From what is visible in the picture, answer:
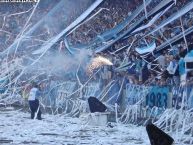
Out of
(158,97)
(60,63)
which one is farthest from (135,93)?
(60,63)

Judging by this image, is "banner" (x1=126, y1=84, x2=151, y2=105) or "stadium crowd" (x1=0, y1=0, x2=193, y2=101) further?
"banner" (x1=126, y1=84, x2=151, y2=105)

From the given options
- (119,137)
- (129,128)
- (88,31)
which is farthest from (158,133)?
(88,31)

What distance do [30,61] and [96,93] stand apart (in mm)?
4142

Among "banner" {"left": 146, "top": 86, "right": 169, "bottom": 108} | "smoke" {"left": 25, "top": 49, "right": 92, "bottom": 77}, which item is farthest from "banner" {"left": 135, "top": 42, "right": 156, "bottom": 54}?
"smoke" {"left": 25, "top": 49, "right": 92, "bottom": 77}

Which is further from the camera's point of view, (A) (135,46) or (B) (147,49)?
(A) (135,46)

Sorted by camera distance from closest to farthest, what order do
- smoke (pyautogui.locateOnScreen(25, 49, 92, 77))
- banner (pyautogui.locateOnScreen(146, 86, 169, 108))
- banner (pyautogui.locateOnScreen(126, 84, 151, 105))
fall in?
banner (pyautogui.locateOnScreen(146, 86, 169, 108)) → banner (pyautogui.locateOnScreen(126, 84, 151, 105)) → smoke (pyautogui.locateOnScreen(25, 49, 92, 77))

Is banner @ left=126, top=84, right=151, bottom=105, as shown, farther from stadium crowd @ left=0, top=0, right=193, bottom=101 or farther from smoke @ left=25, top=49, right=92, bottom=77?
smoke @ left=25, top=49, right=92, bottom=77

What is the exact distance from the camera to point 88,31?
56.0ft

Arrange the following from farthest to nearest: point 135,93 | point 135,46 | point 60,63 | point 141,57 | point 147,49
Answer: point 60,63
point 135,46
point 141,57
point 147,49
point 135,93

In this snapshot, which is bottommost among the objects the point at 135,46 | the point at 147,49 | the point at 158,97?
the point at 158,97

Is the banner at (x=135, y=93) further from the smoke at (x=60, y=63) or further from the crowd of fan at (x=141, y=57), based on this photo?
the smoke at (x=60, y=63)

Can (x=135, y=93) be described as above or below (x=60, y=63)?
below

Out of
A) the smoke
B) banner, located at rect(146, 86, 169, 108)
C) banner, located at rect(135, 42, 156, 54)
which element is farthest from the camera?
the smoke

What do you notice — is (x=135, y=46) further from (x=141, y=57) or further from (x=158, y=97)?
(x=158, y=97)
